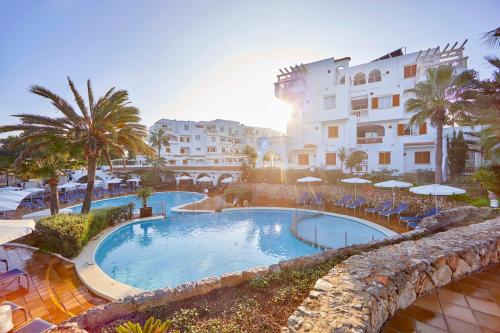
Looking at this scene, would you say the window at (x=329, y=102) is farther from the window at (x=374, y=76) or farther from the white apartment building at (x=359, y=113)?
the window at (x=374, y=76)

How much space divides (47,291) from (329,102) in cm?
2885

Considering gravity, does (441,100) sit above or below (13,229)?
above

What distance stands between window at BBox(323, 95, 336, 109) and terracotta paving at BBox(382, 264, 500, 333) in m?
25.5

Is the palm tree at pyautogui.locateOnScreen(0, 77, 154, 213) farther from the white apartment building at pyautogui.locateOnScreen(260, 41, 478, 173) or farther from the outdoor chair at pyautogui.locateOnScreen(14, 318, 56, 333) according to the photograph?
the white apartment building at pyautogui.locateOnScreen(260, 41, 478, 173)

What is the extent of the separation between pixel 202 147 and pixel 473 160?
4531 centimetres

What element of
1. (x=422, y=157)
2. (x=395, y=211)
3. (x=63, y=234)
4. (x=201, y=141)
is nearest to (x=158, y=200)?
(x=63, y=234)

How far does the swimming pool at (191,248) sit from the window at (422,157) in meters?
14.7

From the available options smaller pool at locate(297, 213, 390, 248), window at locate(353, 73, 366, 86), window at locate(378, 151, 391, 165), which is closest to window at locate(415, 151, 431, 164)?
window at locate(378, 151, 391, 165)

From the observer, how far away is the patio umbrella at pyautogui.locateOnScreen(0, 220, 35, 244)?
5632 millimetres

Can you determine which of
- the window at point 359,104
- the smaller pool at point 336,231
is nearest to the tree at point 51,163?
the smaller pool at point 336,231

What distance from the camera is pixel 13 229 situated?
236 inches

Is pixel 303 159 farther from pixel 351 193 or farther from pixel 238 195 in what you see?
pixel 238 195

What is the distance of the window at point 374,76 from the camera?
25.5 meters

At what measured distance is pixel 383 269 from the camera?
396cm
